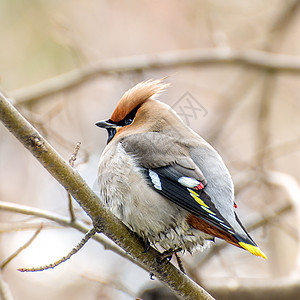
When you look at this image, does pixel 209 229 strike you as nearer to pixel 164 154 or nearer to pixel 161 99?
pixel 164 154

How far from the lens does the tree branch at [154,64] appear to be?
562 centimetres

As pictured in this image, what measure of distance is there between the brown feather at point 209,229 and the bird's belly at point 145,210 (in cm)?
5

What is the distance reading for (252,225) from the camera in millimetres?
4812

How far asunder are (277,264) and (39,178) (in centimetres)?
366

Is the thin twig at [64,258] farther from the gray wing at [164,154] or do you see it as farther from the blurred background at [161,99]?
the blurred background at [161,99]

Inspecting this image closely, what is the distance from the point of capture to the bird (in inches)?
118

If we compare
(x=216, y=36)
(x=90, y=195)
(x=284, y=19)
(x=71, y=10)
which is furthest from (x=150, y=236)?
(x=71, y=10)

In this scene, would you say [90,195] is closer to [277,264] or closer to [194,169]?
[194,169]

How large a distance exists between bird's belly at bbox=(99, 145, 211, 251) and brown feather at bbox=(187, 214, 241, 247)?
52 millimetres

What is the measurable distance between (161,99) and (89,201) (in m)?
2.14

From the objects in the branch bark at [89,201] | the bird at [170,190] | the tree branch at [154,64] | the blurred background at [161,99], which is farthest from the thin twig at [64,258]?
the tree branch at [154,64]

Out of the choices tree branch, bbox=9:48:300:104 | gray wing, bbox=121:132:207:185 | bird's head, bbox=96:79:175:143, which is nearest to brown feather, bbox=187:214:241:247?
gray wing, bbox=121:132:207:185

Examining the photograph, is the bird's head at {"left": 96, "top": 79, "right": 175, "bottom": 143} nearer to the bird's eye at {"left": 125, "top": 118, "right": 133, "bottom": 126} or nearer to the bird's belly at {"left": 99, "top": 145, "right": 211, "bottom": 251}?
the bird's eye at {"left": 125, "top": 118, "right": 133, "bottom": 126}

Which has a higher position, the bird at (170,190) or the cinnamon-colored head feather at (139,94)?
the cinnamon-colored head feather at (139,94)
